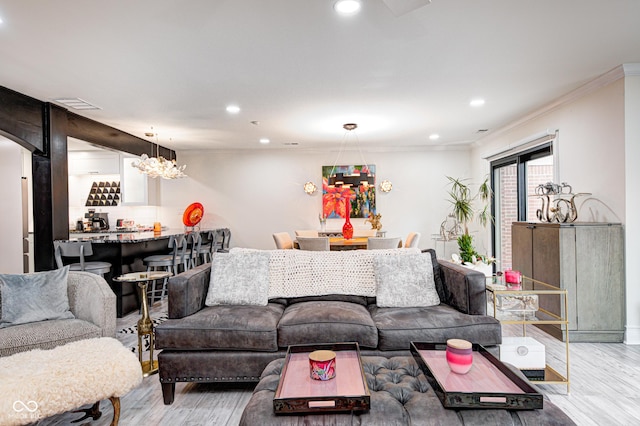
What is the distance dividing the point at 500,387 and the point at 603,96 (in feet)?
11.8

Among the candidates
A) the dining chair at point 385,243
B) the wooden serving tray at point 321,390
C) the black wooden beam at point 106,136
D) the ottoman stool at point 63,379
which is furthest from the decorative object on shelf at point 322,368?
the black wooden beam at point 106,136

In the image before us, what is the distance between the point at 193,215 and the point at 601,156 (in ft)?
21.3

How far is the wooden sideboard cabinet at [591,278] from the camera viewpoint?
3436 mm

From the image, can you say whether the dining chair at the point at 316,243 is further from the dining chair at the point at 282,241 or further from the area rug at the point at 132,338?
the area rug at the point at 132,338

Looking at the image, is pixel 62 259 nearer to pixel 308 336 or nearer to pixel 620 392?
pixel 308 336

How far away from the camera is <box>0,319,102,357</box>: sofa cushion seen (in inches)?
89.5

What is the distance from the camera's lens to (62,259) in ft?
14.3

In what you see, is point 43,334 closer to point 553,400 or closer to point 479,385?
point 479,385

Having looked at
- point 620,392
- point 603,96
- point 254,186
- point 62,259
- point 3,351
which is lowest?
point 620,392

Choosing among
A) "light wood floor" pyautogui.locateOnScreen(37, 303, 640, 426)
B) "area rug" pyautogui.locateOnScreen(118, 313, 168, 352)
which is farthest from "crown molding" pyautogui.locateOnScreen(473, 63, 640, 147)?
"area rug" pyautogui.locateOnScreen(118, 313, 168, 352)

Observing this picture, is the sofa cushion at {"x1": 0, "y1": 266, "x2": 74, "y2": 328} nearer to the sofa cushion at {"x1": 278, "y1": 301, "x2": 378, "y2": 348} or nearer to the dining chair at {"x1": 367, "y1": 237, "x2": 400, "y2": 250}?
the sofa cushion at {"x1": 278, "y1": 301, "x2": 378, "y2": 348}

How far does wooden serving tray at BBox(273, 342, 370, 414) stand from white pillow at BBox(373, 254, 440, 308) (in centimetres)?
100

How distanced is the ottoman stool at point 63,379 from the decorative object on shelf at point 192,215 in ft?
17.0

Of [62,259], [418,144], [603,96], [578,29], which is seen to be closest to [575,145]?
[603,96]
